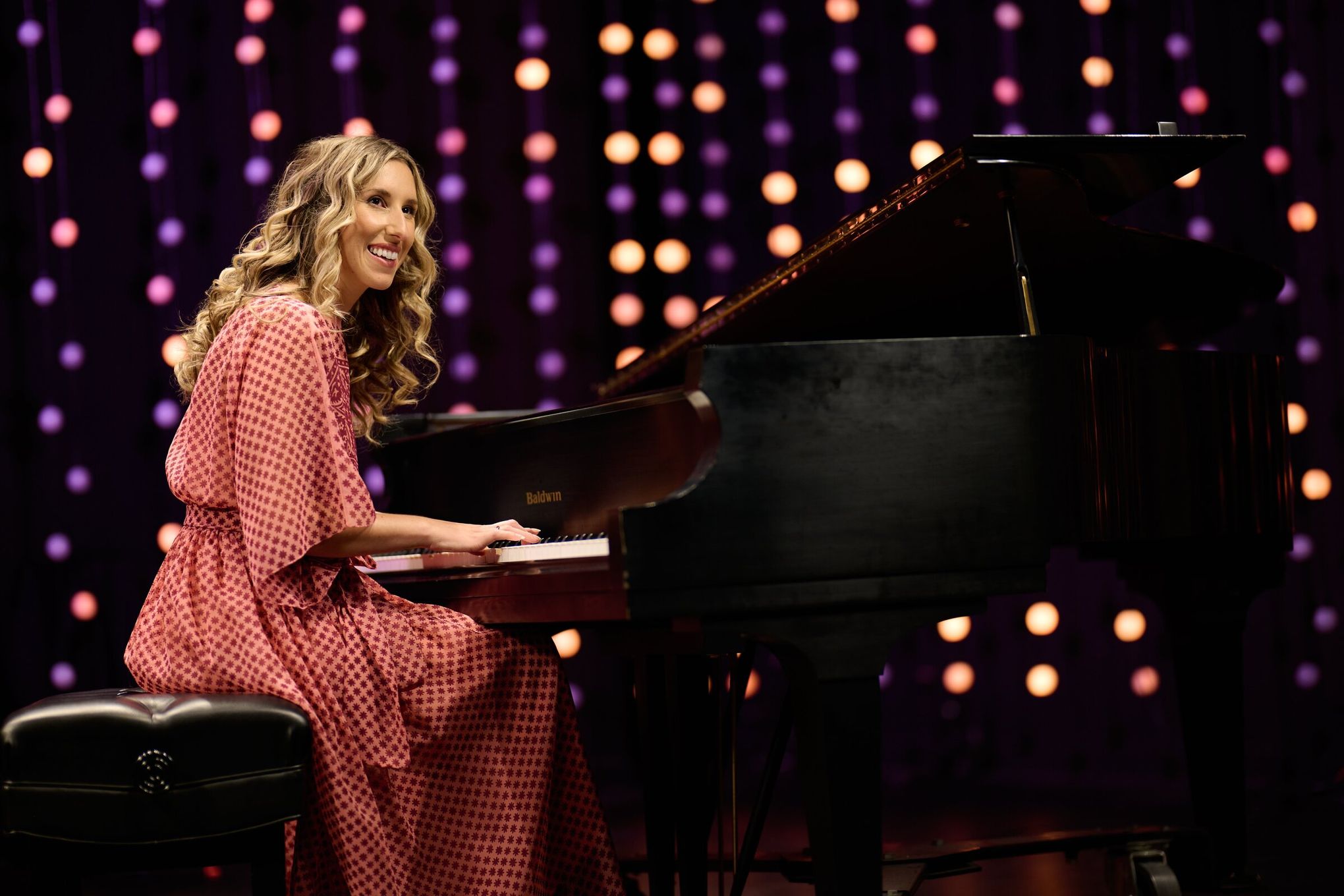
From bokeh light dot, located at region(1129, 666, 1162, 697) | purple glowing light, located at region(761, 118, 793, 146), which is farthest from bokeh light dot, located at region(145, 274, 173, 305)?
bokeh light dot, located at region(1129, 666, 1162, 697)

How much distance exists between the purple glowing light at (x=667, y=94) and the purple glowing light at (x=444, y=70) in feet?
2.22

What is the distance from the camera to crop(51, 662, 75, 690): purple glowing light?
4.04m

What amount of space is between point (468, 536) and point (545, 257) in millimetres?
2448

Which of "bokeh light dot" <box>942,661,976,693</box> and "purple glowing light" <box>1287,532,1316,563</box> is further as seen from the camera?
"bokeh light dot" <box>942,661,976,693</box>

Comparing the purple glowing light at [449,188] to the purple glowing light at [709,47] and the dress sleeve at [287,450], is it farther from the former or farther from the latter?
the dress sleeve at [287,450]

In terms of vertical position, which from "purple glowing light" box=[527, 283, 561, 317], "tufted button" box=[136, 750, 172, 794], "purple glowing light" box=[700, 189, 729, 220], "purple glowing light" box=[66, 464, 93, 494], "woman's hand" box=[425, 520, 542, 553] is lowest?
"tufted button" box=[136, 750, 172, 794]

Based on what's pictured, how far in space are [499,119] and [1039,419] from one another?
2.97 m

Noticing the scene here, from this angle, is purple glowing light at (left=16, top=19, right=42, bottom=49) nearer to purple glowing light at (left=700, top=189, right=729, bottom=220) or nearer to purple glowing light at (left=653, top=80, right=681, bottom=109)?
purple glowing light at (left=653, top=80, right=681, bottom=109)

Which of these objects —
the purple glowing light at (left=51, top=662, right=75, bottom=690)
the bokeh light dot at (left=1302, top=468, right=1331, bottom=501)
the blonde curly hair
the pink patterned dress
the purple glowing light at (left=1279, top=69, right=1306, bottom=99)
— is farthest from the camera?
the purple glowing light at (left=51, top=662, right=75, bottom=690)

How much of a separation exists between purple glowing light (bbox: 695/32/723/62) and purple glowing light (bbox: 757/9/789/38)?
0.16 m

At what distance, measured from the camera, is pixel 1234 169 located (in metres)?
4.02

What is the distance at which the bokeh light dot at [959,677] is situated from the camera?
419 cm

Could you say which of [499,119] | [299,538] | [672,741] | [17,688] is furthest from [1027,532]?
[17,688]

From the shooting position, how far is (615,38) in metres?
4.35
